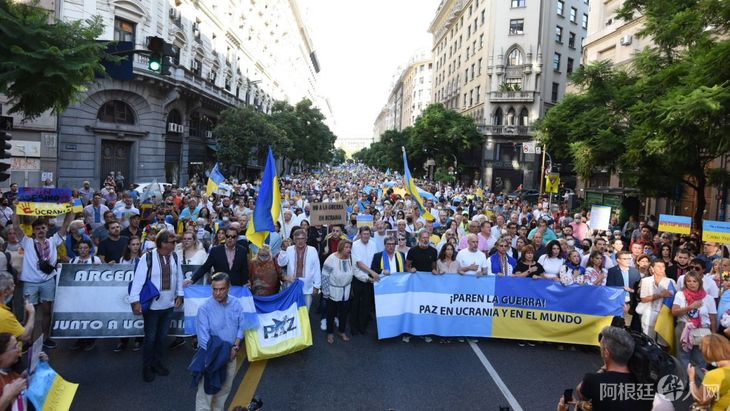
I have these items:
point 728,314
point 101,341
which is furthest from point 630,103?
point 101,341

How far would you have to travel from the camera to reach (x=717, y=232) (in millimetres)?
9820

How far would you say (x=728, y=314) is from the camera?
568 centimetres

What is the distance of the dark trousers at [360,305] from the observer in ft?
24.6

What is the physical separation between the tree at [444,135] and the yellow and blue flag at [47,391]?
46.1 metres

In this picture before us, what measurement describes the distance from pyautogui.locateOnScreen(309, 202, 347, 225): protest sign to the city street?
157 inches

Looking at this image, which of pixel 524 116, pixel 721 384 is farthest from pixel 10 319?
pixel 524 116

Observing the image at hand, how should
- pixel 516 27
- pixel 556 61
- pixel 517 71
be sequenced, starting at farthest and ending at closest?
pixel 556 61
pixel 517 71
pixel 516 27

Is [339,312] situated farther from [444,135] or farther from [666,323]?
[444,135]

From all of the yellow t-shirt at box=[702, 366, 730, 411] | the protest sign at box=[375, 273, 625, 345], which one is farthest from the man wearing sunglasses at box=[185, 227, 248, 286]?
the yellow t-shirt at box=[702, 366, 730, 411]

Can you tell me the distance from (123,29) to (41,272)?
24.7 metres

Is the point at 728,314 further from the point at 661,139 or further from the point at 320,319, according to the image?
the point at 661,139

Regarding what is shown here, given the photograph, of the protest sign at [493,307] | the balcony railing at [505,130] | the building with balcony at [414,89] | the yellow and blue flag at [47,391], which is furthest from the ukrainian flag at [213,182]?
the building with balcony at [414,89]

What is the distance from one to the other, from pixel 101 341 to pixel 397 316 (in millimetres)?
4248

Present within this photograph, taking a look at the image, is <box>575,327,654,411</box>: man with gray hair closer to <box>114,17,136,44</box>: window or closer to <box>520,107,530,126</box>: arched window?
<box>114,17,136,44</box>: window
